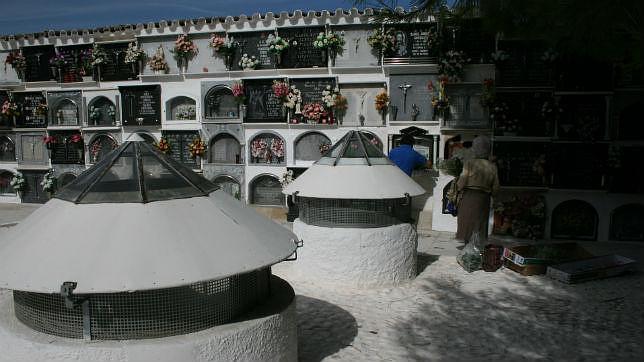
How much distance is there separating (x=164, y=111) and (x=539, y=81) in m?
9.24

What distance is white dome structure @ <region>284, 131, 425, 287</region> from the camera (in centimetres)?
639

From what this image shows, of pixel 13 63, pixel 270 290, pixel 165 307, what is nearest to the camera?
pixel 165 307

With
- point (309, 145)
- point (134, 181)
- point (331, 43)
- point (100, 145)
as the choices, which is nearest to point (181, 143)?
point (100, 145)

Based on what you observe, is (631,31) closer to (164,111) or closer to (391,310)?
(391,310)

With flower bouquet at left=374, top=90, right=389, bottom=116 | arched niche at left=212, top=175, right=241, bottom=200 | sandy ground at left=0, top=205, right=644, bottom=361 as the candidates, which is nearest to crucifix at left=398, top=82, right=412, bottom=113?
flower bouquet at left=374, top=90, right=389, bottom=116

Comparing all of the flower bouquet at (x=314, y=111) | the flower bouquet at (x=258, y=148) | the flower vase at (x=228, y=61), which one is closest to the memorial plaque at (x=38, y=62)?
the flower vase at (x=228, y=61)

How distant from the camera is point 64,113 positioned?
1438 centimetres

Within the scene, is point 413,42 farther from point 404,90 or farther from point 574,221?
point 574,221

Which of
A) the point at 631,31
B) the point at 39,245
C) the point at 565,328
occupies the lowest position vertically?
the point at 565,328

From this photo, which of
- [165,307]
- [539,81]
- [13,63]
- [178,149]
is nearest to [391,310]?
[165,307]

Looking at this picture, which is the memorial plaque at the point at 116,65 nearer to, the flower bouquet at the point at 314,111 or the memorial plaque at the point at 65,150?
the memorial plaque at the point at 65,150

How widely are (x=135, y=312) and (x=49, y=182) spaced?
12.8m

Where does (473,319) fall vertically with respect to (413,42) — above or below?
below

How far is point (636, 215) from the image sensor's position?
32.1 ft
